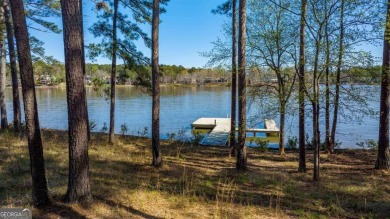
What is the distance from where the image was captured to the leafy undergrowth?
458 centimetres

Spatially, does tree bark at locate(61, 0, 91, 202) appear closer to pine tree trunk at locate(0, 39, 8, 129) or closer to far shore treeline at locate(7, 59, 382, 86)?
far shore treeline at locate(7, 59, 382, 86)

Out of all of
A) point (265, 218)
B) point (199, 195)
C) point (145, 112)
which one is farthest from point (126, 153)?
point (145, 112)

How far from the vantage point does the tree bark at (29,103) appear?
395 centimetres

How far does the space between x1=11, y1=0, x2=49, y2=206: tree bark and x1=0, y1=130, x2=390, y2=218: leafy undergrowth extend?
0.31 metres

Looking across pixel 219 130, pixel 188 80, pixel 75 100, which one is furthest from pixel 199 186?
pixel 188 80

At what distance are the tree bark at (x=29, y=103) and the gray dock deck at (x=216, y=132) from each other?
10.3 m

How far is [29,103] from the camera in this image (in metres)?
4.02

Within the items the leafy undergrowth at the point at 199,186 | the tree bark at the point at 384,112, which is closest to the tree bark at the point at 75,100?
the leafy undergrowth at the point at 199,186

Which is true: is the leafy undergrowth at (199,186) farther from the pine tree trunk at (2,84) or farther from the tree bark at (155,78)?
the pine tree trunk at (2,84)

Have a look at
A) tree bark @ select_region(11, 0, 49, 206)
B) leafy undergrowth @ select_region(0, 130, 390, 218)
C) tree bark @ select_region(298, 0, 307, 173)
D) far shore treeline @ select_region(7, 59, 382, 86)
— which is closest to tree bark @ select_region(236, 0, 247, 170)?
leafy undergrowth @ select_region(0, 130, 390, 218)

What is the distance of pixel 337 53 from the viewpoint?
6.54m

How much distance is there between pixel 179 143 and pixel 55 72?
25.7ft

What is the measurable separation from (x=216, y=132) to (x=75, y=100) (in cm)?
1365

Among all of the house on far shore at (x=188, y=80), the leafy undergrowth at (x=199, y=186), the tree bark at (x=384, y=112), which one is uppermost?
the house on far shore at (x=188, y=80)
